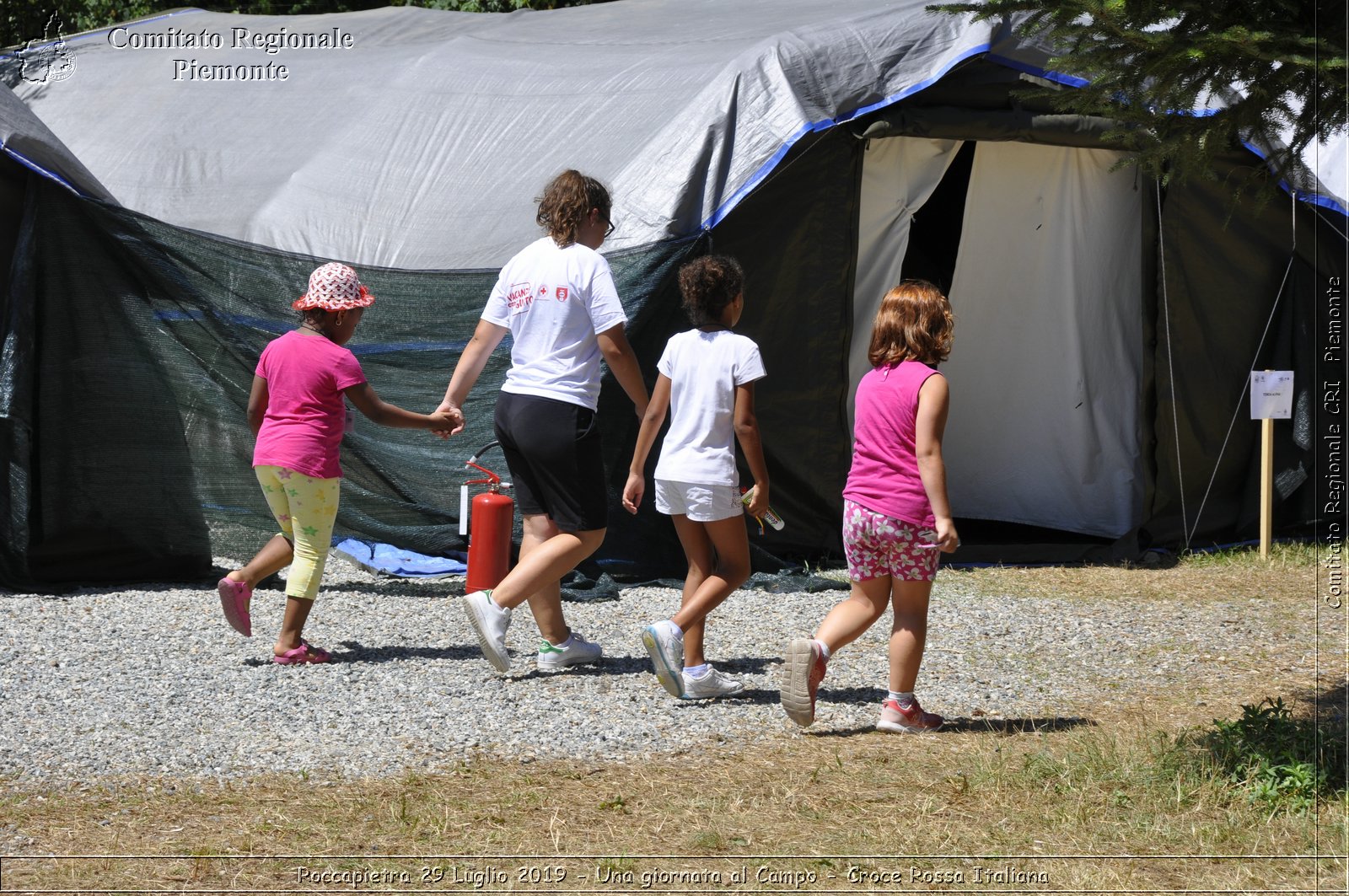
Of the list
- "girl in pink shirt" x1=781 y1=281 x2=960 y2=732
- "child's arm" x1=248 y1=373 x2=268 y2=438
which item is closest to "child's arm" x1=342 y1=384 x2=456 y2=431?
"child's arm" x1=248 y1=373 x2=268 y2=438

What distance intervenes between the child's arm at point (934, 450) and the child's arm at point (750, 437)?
61 centimetres

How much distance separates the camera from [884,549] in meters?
4.64

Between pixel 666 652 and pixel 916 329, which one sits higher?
pixel 916 329

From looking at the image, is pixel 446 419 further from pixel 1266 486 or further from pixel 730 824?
pixel 1266 486

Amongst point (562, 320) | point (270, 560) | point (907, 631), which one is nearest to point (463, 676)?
point (270, 560)

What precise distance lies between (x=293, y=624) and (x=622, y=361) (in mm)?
1720

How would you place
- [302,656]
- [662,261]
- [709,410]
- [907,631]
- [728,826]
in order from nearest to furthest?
[728,826]
[907,631]
[709,410]
[302,656]
[662,261]

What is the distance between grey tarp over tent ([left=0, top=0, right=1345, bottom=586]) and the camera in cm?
707

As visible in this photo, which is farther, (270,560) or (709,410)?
(270,560)

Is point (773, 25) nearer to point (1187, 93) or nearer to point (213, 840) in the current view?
point (1187, 93)

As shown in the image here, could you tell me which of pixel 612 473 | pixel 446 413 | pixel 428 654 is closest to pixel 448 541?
pixel 612 473

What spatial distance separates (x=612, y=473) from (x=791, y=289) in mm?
1502

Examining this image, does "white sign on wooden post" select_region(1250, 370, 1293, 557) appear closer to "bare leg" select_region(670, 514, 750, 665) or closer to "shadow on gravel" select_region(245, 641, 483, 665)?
"bare leg" select_region(670, 514, 750, 665)

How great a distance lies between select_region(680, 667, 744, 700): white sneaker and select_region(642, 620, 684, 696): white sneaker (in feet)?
0.24
